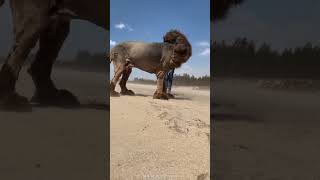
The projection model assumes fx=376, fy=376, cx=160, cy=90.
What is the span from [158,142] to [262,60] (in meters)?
0.85

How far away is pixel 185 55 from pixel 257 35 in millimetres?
1206

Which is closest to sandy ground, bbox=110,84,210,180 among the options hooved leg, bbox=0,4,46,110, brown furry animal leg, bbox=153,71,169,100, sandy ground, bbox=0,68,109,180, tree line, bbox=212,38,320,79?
sandy ground, bbox=0,68,109,180

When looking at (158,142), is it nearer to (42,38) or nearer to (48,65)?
(48,65)

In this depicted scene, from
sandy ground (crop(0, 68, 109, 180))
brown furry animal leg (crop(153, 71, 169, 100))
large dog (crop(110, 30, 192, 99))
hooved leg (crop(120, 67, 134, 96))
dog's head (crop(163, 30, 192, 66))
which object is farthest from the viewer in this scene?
hooved leg (crop(120, 67, 134, 96))

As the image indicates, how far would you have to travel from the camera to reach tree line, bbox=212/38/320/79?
2.28m

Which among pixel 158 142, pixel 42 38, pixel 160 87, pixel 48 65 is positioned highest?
pixel 42 38

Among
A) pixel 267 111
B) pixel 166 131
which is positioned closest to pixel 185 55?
pixel 166 131

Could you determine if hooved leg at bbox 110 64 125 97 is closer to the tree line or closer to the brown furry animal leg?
the brown furry animal leg

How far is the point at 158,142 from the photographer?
248 centimetres

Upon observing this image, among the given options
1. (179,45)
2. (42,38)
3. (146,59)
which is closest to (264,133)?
(179,45)

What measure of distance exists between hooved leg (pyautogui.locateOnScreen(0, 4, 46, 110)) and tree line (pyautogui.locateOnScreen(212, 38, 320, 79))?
43.2 inches

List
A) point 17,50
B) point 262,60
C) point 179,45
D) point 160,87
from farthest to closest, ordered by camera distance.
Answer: point 160,87, point 179,45, point 262,60, point 17,50

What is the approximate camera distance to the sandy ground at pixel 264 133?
2.24 metres

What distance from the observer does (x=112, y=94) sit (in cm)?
368
